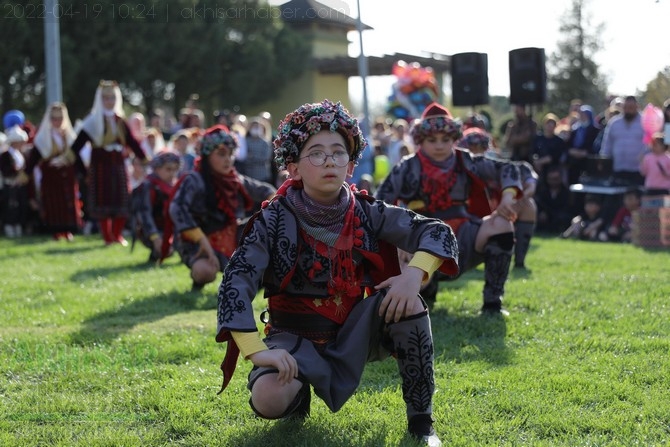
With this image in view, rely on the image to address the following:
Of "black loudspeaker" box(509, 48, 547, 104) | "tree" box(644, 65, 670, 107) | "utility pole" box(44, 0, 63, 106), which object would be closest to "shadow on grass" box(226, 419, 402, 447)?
"tree" box(644, 65, 670, 107)

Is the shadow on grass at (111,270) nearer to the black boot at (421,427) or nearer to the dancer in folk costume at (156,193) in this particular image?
the dancer in folk costume at (156,193)

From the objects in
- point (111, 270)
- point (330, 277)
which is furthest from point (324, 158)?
point (111, 270)

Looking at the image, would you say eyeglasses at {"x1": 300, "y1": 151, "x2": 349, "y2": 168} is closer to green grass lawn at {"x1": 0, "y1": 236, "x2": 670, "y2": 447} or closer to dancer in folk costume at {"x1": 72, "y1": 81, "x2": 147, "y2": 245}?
green grass lawn at {"x1": 0, "y1": 236, "x2": 670, "y2": 447}

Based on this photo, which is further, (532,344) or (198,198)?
(198,198)

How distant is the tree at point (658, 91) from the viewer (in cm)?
1500

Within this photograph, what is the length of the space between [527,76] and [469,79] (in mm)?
1068

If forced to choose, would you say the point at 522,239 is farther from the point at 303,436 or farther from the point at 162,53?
the point at 162,53

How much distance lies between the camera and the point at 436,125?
6.93m

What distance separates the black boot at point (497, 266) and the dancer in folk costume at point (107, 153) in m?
7.19

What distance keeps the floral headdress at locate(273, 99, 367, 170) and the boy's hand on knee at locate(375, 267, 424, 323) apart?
665 millimetres

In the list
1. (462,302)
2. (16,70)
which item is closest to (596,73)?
(16,70)

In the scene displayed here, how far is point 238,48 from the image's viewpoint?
1480 inches

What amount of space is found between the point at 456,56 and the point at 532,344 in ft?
33.2

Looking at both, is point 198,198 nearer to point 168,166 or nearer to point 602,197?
point 168,166
